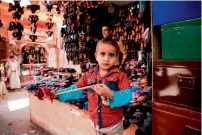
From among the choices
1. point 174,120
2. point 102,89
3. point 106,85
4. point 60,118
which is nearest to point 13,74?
point 60,118

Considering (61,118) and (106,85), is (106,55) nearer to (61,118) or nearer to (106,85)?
(106,85)

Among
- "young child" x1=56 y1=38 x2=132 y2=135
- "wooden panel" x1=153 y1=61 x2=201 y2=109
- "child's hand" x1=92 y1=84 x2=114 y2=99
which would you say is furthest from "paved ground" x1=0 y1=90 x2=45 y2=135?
"wooden panel" x1=153 y1=61 x2=201 y2=109

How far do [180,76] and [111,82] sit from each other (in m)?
0.58

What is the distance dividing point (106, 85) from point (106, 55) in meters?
0.23

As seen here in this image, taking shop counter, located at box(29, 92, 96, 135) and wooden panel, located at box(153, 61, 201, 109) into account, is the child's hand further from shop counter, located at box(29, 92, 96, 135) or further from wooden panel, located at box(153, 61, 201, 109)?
shop counter, located at box(29, 92, 96, 135)

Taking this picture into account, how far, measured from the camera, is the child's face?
163 centimetres

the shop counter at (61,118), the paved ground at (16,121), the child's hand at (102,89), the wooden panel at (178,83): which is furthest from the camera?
the paved ground at (16,121)

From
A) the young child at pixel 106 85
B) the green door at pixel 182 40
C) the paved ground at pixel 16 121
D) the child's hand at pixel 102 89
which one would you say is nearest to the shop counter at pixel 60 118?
the paved ground at pixel 16 121

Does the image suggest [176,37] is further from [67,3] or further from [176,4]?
[67,3]

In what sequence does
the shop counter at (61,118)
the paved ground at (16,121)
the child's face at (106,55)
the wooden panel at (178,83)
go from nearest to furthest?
the wooden panel at (178,83) < the child's face at (106,55) < the shop counter at (61,118) < the paved ground at (16,121)

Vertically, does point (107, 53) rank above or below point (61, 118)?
above

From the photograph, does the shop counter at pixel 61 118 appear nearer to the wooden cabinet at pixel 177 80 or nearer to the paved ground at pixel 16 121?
the paved ground at pixel 16 121

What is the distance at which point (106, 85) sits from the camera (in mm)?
1649

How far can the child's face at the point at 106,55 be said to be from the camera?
163 centimetres
